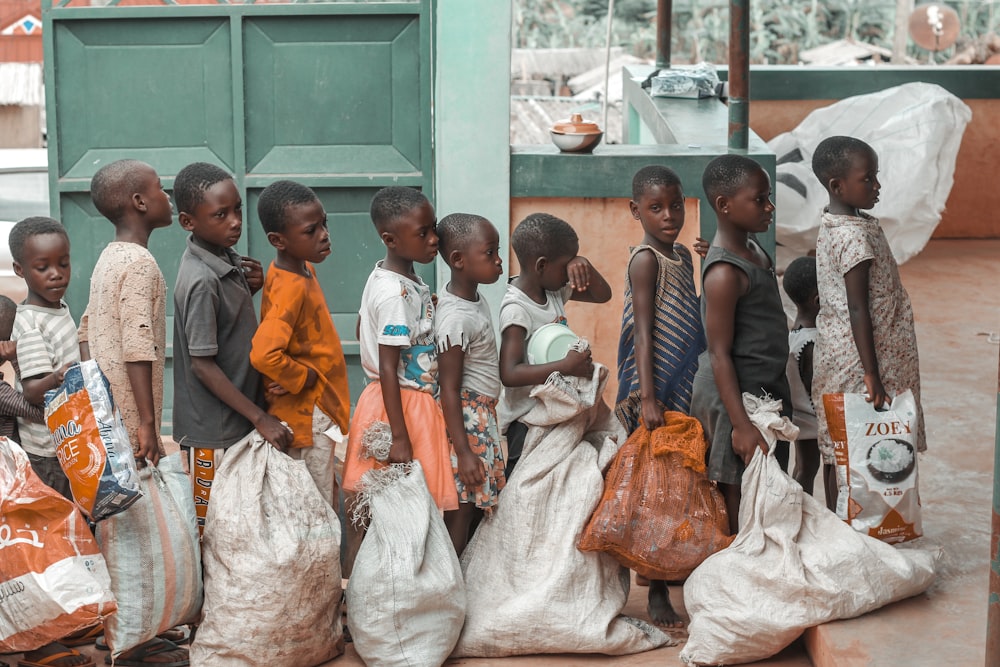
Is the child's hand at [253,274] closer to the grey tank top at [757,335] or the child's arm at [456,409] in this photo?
the child's arm at [456,409]

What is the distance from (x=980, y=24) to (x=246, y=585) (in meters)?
29.3

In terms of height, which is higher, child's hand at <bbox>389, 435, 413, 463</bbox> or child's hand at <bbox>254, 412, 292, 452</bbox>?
child's hand at <bbox>254, 412, 292, 452</bbox>

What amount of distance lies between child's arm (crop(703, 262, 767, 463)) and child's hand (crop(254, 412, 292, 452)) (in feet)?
4.19

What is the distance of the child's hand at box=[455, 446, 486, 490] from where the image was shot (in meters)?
3.65

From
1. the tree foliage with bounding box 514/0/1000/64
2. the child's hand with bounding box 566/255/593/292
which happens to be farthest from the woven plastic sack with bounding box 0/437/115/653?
the tree foliage with bounding box 514/0/1000/64

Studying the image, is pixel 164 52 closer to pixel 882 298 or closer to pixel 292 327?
pixel 292 327

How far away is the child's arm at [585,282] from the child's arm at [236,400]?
954 millimetres

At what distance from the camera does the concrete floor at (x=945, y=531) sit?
3.39 metres

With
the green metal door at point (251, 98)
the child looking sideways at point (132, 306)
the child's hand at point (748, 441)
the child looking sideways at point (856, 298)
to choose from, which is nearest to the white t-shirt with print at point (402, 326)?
the child looking sideways at point (132, 306)

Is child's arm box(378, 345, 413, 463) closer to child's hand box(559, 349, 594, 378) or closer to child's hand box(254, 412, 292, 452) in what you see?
child's hand box(254, 412, 292, 452)

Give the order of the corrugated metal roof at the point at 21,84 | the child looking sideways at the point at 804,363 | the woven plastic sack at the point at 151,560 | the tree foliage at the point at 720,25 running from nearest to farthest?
the woven plastic sack at the point at 151,560 → the child looking sideways at the point at 804,363 → the corrugated metal roof at the point at 21,84 → the tree foliage at the point at 720,25

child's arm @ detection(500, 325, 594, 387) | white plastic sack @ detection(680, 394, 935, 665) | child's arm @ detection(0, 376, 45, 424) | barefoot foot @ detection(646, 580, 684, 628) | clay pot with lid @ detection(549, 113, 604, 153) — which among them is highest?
clay pot with lid @ detection(549, 113, 604, 153)

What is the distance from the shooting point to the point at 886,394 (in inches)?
149

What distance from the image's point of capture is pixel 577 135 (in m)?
5.24
